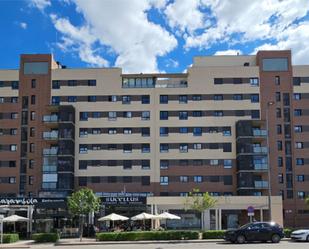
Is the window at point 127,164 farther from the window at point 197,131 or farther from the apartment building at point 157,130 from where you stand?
the window at point 197,131

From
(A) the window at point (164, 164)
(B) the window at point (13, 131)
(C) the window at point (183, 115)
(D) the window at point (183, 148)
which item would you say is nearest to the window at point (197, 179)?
(D) the window at point (183, 148)

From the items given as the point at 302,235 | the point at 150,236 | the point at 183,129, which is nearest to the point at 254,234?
the point at 302,235

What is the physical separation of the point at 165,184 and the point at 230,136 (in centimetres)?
1240

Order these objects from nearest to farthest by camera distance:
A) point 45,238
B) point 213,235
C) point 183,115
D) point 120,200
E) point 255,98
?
point 213,235 < point 45,238 < point 120,200 < point 255,98 < point 183,115

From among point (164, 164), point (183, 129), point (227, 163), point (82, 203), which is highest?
point (183, 129)

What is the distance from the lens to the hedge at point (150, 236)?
4591 cm

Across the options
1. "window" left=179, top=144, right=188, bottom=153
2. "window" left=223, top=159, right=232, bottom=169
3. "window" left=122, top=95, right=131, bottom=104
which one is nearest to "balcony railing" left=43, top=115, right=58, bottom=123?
"window" left=122, top=95, right=131, bottom=104

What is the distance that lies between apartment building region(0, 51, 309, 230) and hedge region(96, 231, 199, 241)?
30.3m

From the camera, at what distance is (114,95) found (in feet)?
263

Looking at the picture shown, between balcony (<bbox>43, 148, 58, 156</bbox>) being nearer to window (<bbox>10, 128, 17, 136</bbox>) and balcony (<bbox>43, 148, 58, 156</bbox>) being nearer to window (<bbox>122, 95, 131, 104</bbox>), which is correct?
window (<bbox>10, 128, 17, 136</bbox>)

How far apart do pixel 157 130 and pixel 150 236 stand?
34174mm

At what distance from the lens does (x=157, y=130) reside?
3123 inches

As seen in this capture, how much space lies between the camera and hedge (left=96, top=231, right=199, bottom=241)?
45.9 m

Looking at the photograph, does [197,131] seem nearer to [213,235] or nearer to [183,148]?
[183,148]
